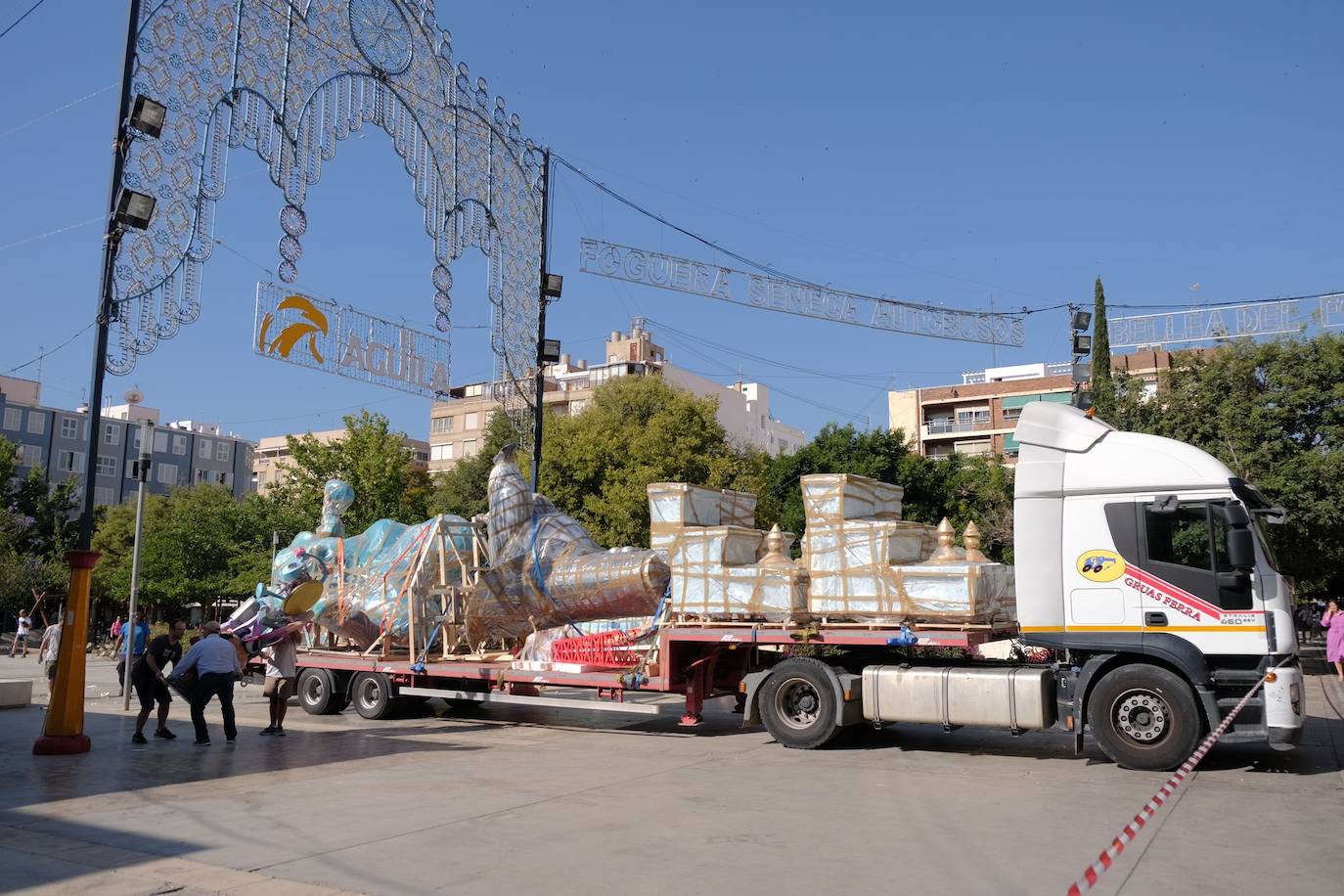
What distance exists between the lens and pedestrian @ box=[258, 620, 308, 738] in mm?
13539

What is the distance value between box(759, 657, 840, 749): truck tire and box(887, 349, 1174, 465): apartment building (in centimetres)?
6049

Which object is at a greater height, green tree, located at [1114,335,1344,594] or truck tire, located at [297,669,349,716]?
green tree, located at [1114,335,1344,594]

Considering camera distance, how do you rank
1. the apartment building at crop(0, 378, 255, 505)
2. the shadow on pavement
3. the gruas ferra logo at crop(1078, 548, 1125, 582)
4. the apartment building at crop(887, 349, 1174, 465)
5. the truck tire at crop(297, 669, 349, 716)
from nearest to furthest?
the shadow on pavement, the gruas ferra logo at crop(1078, 548, 1125, 582), the truck tire at crop(297, 669, 349, 716), the apartment building at crop(887, 349, 1174, 465), the apartment building at crop(0, 378, 255, 505)

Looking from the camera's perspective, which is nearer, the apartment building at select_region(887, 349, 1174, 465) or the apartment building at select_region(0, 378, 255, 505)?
the apartment building at select_region(887, 349, 1174, 465)

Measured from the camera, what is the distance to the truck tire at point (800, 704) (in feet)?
39.8

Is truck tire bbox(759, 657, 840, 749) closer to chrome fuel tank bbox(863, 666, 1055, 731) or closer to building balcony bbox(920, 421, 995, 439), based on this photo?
chrome fuel tank bbox(863, 666, 1055, 731)

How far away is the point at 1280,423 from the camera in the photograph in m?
24.5

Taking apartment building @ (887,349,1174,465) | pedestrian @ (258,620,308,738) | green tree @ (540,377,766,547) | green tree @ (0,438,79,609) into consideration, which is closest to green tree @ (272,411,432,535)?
green tree @ (540,377,766,547)

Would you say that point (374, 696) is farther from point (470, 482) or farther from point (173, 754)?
point (470, 482)

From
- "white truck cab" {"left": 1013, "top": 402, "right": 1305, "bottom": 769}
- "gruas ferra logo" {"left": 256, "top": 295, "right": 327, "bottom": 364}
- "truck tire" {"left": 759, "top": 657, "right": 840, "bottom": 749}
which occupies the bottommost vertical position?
"truck tire" {"left": 759, "top": 657, "right": 840, "bottom": 749}

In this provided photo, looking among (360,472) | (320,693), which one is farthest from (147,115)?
(360,472)

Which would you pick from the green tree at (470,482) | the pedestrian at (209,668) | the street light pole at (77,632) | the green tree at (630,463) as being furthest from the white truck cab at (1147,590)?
the green tree at (470,482)

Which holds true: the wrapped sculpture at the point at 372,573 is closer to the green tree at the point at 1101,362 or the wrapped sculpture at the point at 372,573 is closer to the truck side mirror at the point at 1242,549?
the truck side mirror at the point at 1242,549

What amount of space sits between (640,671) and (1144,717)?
19.5 ft
